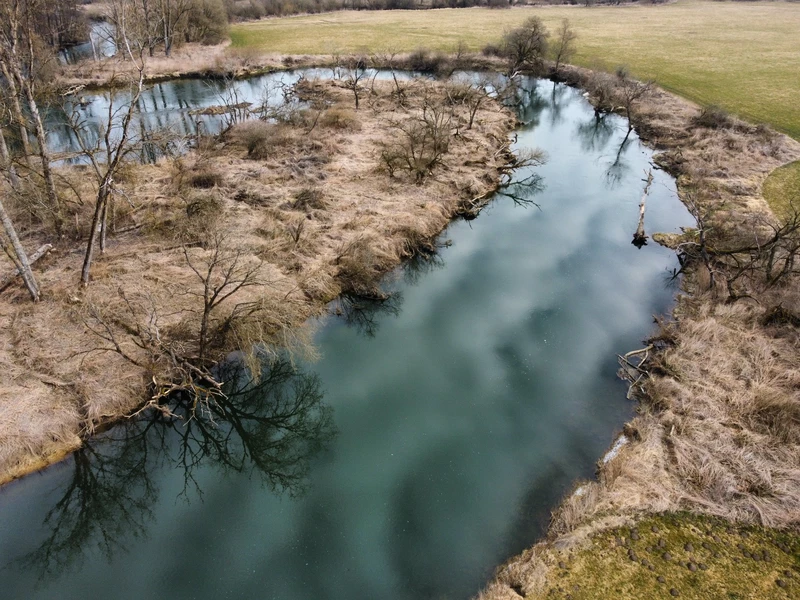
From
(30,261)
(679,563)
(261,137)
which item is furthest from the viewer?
(261,137)

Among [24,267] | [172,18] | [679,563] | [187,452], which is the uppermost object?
[172,18]

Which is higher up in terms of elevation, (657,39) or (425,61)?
(657,39)

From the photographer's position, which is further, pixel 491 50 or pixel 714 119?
pixel 491 50

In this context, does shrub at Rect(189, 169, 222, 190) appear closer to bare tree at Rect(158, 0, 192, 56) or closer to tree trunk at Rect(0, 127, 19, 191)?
tree trunk at Rect(0, 127, 19, 191)

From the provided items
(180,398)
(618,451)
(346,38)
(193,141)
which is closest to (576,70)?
(346,38)

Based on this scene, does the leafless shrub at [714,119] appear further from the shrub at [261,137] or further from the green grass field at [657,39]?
the shrub at [261,137]

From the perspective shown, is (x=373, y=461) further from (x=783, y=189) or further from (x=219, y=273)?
(x=783, y=189)

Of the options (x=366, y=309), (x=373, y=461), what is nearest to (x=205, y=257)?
(x=366, y=309)
